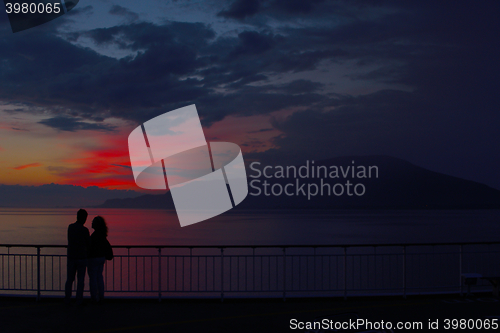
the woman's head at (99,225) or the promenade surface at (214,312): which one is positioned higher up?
the woman's head at (99,225)

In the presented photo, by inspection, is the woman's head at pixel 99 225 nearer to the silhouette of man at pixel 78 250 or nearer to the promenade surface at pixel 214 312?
the silhouette of man at pixel 78 250

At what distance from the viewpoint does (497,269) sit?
82.8 ft

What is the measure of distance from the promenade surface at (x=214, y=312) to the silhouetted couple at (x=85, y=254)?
30 centimetres

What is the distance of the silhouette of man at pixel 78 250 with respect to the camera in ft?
23.3

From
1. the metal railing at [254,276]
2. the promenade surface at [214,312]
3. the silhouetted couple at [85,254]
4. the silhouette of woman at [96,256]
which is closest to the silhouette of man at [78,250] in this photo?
the silhouetted couple at [85,254]

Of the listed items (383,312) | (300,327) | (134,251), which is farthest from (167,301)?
(134,251)

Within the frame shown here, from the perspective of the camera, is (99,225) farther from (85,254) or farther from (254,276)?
(254,276)

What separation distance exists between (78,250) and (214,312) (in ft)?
8.82

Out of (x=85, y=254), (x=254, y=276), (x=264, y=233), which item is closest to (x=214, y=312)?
(x=85, y=254)

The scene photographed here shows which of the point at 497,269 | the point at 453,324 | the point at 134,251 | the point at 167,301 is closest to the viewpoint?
the point at 453,324

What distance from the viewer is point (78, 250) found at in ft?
23.6


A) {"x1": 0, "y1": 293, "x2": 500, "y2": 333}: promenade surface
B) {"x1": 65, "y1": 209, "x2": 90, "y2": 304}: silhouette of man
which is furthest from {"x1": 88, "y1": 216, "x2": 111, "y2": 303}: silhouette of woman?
{"x1": 0, "y1": 293, "x2": 500, "y2": 333}: promenade surface

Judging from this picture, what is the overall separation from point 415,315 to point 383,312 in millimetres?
500

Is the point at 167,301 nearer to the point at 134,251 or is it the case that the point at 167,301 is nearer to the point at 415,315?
the point at 415,315
